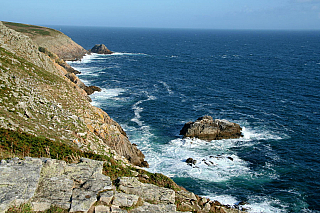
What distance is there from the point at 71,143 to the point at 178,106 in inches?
1841

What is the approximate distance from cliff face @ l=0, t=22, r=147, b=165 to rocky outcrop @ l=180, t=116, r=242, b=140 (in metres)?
14.8

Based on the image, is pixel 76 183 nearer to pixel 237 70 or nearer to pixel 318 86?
pixel 318 86

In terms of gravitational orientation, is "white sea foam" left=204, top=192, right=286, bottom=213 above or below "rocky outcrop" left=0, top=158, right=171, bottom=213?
below

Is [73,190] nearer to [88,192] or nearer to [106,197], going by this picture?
[88,192]

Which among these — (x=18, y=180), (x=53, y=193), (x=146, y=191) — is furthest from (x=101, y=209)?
(x=18, y=180)

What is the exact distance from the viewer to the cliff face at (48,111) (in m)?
31.5

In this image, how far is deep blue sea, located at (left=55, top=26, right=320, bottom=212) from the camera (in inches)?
1607

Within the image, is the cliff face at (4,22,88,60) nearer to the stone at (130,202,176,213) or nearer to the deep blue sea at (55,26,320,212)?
the deep blue sea at (55,26,320,212)

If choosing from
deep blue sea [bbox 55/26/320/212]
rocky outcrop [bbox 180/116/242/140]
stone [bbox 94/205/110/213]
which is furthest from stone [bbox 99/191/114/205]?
rocky outcrop [bbox 180/116/242/140]

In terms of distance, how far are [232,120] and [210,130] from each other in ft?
35.9

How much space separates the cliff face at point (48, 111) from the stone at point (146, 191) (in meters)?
12.2

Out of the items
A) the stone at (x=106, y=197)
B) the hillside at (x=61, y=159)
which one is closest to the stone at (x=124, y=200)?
the hillside at (x=61, y=159)

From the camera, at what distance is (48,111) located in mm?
35562

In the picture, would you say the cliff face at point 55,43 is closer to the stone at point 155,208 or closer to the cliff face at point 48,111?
the cliff face at point 48,111
